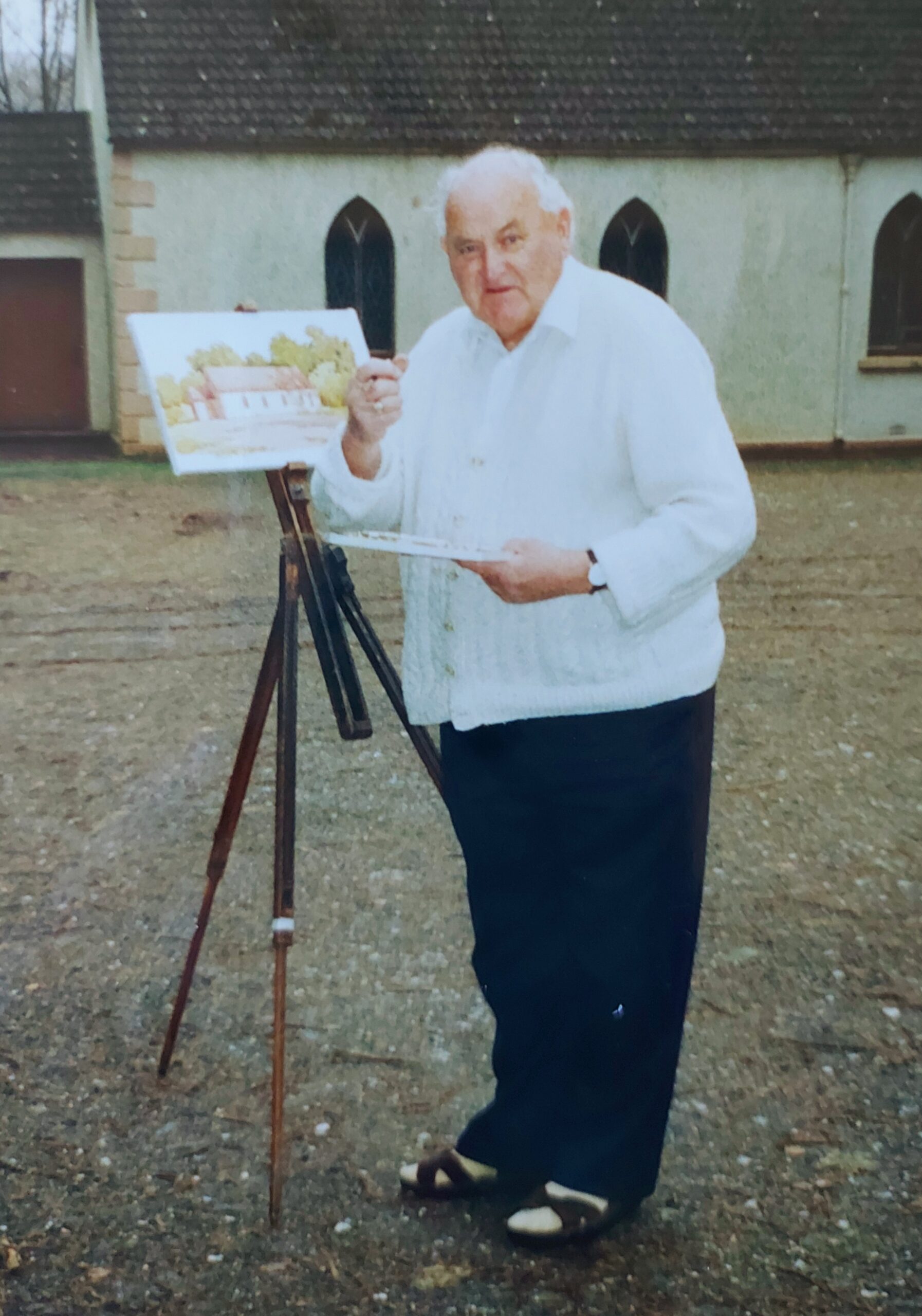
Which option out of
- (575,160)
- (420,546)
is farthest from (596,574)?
(575,160)

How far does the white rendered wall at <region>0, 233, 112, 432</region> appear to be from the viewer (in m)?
18.0

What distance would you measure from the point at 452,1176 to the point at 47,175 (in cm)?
1788

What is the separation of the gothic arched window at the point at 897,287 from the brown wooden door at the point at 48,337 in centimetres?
982

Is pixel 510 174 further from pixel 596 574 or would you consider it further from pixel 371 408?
pixel 596 574

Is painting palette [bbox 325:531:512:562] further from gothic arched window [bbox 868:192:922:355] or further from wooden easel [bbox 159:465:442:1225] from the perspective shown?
gothic arched window [bbox 868:192:922:355]

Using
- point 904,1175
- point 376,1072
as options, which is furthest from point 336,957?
point 904,1175

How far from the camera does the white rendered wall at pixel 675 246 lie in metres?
15.3

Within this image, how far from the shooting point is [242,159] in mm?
15289

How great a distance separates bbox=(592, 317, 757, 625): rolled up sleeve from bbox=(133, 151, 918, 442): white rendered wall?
13.5 metres

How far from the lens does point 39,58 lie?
15.1 m

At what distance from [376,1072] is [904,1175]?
119 centimetres

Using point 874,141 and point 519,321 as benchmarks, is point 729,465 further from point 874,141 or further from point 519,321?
point 874,141

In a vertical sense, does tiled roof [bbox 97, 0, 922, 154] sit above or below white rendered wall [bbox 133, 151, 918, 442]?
above

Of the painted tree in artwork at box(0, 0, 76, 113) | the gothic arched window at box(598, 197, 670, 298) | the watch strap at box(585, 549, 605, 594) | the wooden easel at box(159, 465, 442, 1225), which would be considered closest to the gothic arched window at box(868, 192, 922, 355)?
the gothic arched window at box(598, 197, 670, 298)
